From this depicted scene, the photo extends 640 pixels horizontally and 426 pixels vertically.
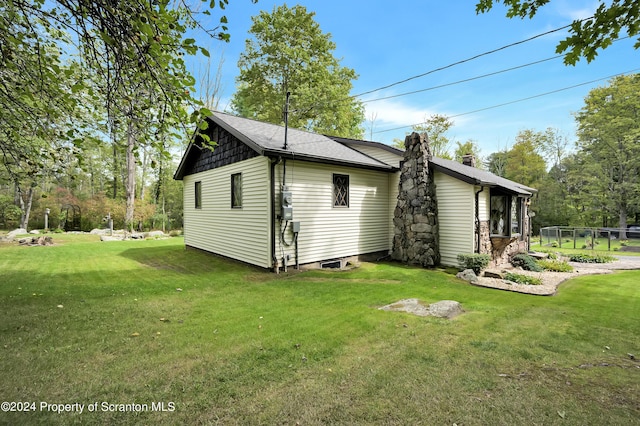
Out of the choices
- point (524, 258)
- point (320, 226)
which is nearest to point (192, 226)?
point (320, 226)

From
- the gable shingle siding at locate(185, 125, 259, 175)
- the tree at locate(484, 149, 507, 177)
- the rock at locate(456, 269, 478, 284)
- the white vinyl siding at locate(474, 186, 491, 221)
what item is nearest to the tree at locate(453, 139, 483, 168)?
the tree at locate(484, 149, 507, 177)

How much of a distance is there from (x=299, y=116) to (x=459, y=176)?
47.5 feet

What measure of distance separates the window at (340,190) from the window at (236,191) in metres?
2.96

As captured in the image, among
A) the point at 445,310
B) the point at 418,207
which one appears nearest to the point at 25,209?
the point at 418,207

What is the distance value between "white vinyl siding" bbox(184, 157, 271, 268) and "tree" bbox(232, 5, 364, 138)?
422 inches

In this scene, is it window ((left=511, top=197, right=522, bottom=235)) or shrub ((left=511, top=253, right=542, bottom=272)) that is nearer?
shrub ((left=511, top=253, right=542, bottom=272))

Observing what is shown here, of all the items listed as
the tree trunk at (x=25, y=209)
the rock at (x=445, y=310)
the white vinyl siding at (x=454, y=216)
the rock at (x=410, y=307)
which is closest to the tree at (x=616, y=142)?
the white vinyl siding at (x=454, y=216)

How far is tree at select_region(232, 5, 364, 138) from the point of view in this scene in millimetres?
19984

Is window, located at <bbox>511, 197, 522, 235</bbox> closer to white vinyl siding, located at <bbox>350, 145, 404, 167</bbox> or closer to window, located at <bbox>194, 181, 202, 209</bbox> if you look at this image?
white vinyl siding, located at <bbox>350, 145, 404, 167</bbox>

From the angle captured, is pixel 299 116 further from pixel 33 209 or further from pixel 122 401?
pixel 33 209

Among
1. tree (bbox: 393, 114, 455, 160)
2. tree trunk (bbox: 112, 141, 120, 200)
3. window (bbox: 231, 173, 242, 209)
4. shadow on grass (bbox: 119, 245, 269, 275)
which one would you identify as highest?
tree (bbox: 393, 114, 455, 160)

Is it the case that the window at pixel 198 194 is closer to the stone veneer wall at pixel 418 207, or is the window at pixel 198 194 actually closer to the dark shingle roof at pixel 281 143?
the dark shingle roof at pixel 281 143

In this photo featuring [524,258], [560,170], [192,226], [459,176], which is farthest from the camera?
[560,170]

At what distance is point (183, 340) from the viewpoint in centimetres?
375
